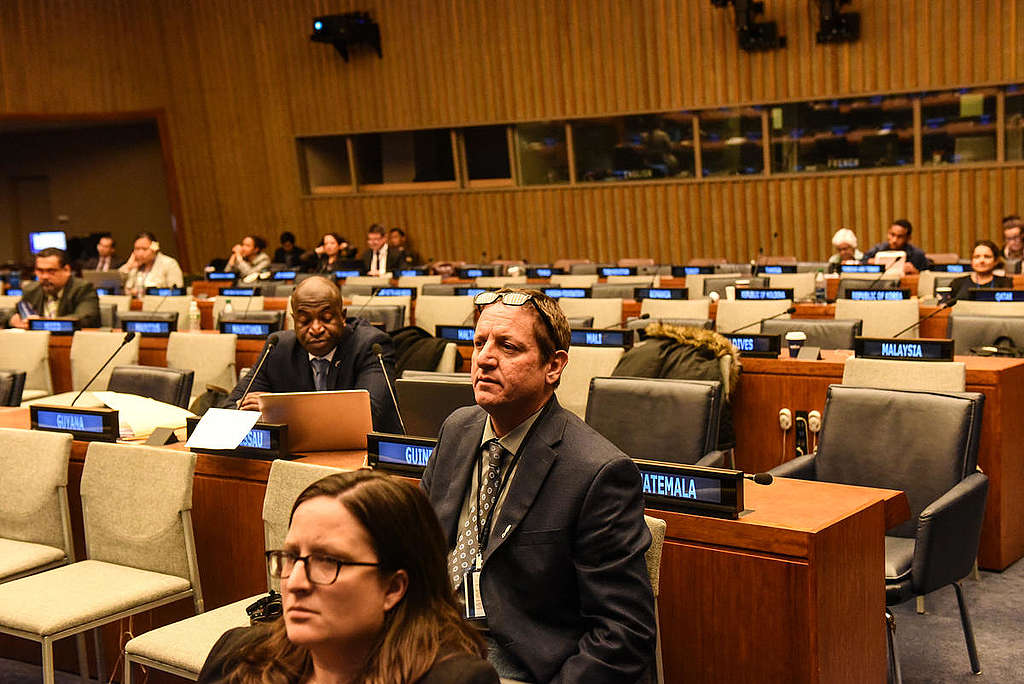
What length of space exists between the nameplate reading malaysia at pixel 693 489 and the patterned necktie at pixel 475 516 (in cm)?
40

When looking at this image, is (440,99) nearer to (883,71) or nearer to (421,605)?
(883,71)

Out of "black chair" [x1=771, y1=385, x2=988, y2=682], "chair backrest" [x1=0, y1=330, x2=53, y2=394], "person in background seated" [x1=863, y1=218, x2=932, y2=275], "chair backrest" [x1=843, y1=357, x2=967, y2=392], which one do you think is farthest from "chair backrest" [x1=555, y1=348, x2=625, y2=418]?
"person in background seated" [x1=863, y1=218, x2=932, y2=275]

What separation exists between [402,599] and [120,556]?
84.1 inches

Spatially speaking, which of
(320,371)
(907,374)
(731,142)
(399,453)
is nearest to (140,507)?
(399,453)

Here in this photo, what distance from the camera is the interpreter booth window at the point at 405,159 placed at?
49.2 feet

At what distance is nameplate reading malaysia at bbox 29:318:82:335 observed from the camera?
7089 mm

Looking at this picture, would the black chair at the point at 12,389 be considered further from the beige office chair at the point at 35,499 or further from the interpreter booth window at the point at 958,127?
the interpreter booth window at the point at 958,127

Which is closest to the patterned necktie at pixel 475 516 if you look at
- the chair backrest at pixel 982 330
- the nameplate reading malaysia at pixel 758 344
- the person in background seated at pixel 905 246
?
the nameplate reading malaysia at pixel 758 344

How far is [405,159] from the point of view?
50.4 ft

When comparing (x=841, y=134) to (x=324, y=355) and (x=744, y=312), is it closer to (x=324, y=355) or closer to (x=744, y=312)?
(x=744, y=312)

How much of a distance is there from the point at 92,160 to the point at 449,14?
7502 mm

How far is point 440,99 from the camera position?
1463 centimetres

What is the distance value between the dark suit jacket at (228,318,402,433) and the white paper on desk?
0.69 m

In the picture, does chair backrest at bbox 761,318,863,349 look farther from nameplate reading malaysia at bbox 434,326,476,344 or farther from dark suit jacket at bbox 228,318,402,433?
dark suit jacket at bbox 228,318,402,433
